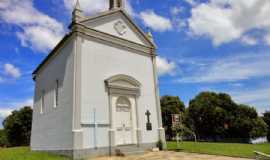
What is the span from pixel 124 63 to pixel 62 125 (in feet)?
18.6

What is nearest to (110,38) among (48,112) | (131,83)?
(131,83)

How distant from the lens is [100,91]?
43.4ft

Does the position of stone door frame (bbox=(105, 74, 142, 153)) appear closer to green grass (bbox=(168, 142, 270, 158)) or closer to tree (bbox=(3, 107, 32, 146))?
green grass (bbox=(168, 142, 270, 158))

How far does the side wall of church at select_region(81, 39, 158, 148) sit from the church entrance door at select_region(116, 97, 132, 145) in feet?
2.83

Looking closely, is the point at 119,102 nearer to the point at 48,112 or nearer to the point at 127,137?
the point at 127,137

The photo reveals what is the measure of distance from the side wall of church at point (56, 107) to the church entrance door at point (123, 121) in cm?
310

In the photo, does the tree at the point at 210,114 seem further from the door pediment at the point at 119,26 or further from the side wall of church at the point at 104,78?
the door pediment at the point at 119,26

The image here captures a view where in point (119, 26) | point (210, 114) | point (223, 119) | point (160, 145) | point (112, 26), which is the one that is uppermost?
point (119, 26)

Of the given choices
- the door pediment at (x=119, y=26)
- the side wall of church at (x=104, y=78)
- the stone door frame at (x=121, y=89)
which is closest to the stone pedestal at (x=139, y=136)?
the stone door frame at (x=121, y=89)

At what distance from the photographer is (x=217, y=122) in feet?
115

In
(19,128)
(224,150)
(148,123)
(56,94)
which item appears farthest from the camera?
(19,128)

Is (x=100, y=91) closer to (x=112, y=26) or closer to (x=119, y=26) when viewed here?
(x=112, y=26)

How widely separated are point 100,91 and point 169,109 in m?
27.6

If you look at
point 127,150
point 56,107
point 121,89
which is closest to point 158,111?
point 121,89
